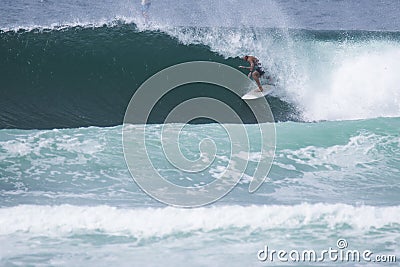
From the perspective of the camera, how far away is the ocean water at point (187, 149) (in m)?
7.06

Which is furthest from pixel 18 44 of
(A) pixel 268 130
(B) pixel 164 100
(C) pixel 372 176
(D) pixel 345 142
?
(C) pixel 372 176

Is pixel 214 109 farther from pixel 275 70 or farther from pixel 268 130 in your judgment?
pixel 275 70

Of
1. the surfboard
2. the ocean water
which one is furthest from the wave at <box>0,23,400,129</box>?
the surfboard

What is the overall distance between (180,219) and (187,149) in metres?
3.30

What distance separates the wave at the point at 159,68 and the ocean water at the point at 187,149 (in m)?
0.04

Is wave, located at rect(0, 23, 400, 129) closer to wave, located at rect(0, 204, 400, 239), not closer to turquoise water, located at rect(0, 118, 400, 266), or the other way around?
turquoise water, located at rect(0, 118, 400, 266)

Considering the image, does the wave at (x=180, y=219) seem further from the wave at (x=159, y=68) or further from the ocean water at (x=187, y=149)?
the wave at (x=159, y=68)

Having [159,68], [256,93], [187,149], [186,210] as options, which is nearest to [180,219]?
[186,210]

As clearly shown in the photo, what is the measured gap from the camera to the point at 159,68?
15.0m

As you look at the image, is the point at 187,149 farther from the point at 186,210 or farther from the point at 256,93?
the point at 256,93

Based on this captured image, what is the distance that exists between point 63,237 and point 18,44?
9.36 metres

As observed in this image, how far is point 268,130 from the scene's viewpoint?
40.1 feet

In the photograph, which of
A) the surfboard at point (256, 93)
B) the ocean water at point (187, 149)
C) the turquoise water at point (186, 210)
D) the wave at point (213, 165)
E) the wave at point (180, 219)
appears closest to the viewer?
the turquoise water at point (186, 210)

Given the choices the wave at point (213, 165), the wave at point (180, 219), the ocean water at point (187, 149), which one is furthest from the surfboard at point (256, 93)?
the wave at point (180, 219)
